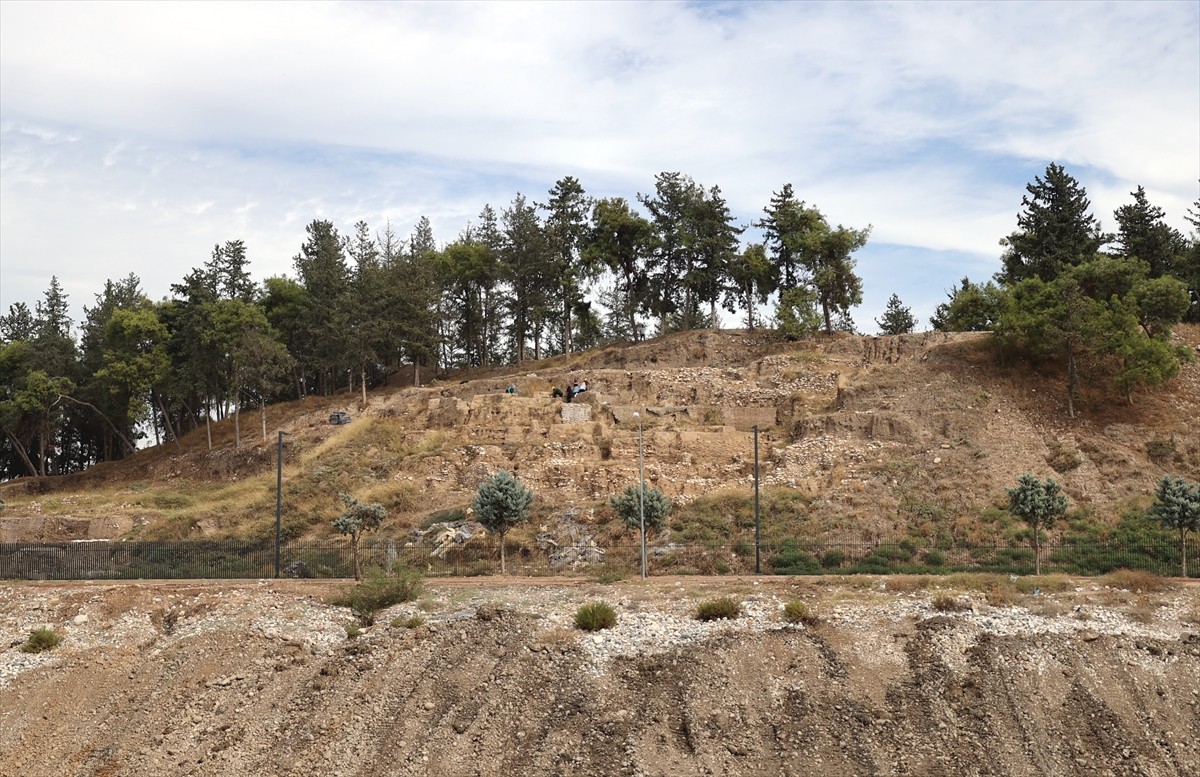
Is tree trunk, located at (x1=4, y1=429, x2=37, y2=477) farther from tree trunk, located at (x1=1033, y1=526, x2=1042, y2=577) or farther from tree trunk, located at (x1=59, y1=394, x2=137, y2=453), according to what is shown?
tree trunk, located at (x1=1033, y1=526, x2=1042, y2=577)

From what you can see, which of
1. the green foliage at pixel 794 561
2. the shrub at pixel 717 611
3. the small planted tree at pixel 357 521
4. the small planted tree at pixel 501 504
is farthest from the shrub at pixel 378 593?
the green foliage at pixel 794 561

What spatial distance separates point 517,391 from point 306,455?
36.0 ft

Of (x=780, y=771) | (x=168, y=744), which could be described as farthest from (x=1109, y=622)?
(x=168, y=744)

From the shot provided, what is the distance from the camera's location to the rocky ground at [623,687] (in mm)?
21062

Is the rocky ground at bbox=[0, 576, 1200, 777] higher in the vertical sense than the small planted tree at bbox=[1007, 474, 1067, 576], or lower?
lower

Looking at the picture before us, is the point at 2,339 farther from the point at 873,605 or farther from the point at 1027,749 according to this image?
the point at 1027,749

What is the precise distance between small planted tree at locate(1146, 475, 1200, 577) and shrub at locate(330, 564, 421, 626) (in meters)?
22.5

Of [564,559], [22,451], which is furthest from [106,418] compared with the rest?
[564,559]

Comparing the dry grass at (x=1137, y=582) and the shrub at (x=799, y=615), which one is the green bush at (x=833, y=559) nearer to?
the dry grass at (x=1137, y=582)

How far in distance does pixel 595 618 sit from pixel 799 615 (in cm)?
508

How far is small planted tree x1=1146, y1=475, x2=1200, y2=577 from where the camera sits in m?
32.2

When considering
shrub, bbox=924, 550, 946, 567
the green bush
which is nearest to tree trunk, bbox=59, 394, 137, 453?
the green bush

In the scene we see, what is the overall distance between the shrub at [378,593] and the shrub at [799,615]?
10284 mm

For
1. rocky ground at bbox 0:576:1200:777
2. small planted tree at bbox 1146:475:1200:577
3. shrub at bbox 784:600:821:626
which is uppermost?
small planted tree at bbox 1146:475:1200:577
